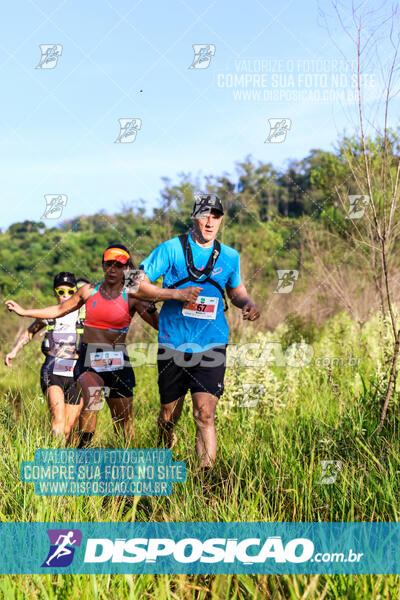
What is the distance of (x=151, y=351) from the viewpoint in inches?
384

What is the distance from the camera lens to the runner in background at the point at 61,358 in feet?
17.8

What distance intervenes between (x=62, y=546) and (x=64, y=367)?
2.72 metres

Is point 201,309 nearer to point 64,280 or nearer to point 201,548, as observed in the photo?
point 201,548

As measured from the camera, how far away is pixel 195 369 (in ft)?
13.9

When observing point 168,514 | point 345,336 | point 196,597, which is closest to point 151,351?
point 345,336

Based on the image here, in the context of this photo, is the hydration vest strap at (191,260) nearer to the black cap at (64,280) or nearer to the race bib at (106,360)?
the race bib at (106,360)

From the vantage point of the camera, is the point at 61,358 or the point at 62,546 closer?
the point at 62,546

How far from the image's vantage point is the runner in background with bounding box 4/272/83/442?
542cm

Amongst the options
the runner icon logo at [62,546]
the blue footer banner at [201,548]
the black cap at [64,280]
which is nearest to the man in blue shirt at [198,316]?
the blue footer banner at [201,548]

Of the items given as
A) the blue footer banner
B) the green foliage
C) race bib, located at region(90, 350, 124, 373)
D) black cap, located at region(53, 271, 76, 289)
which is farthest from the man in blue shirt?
the green foliage

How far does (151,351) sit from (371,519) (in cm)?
696

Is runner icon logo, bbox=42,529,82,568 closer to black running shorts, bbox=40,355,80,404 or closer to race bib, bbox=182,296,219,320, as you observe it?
race bib, bbox=182,296,219,320

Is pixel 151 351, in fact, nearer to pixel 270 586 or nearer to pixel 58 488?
pixel 58 488

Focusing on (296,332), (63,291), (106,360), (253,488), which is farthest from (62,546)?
(296,332)
